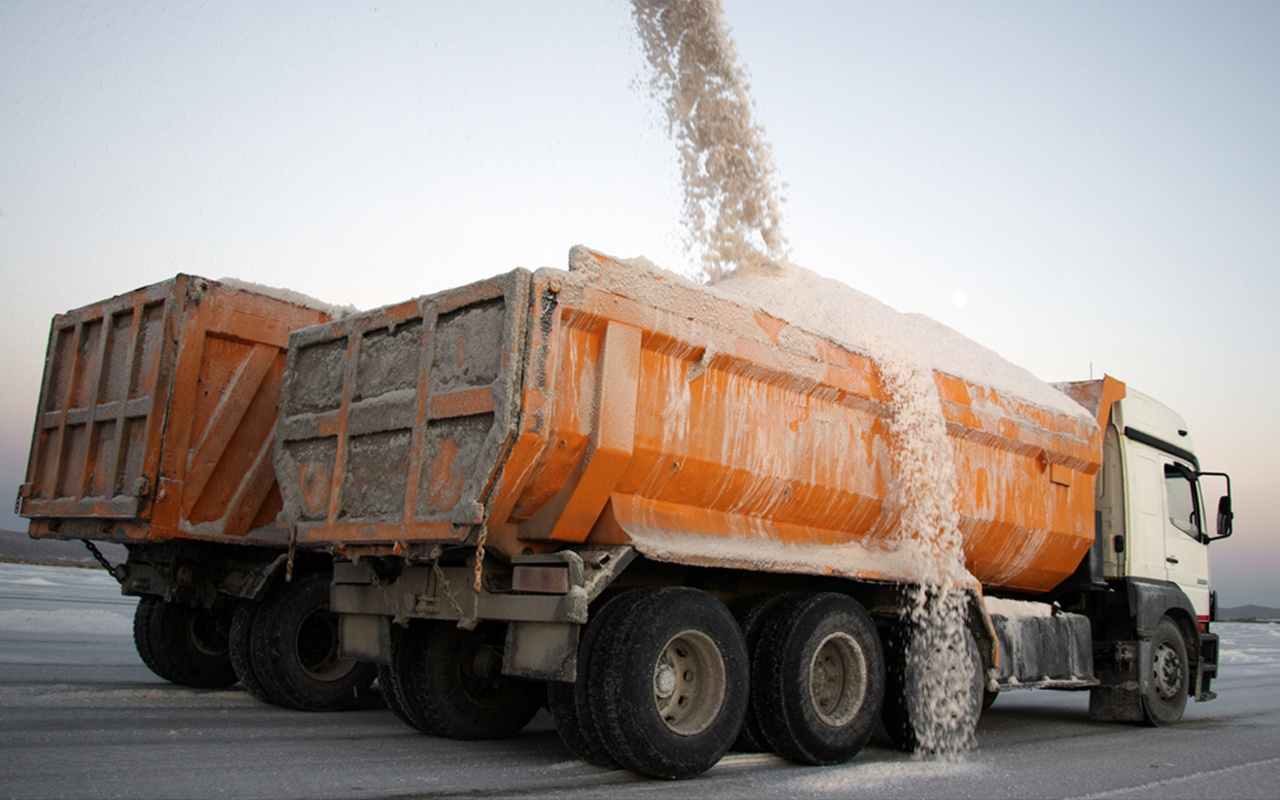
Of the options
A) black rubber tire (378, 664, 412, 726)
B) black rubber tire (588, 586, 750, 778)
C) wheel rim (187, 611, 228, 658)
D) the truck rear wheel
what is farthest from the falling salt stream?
wheel rim (187, 611, 228, 658)

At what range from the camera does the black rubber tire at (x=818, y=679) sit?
544 centimetres

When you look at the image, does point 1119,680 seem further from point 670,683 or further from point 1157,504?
point 670,683

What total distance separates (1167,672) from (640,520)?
5960 millimetres

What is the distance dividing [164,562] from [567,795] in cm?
418

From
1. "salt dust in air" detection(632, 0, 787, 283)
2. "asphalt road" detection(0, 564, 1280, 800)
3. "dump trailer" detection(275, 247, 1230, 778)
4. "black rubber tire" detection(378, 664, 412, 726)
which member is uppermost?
"salt dust in air" detection(632, 0, 787, 283)

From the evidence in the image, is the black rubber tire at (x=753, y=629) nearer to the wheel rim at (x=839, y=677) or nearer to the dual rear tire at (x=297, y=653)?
the wheel rim at (x=839, y=677)

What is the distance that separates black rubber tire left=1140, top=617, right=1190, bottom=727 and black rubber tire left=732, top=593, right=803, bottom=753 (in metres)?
4.33

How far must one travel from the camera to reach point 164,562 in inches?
282

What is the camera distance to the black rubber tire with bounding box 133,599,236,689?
7.85m

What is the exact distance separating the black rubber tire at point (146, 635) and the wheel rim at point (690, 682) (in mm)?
4833

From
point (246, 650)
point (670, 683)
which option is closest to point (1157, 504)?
point (670, 683)

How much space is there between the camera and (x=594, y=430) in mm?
4922

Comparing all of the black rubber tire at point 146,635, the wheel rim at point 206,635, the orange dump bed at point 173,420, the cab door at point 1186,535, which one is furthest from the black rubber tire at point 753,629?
the cab door at point 1186,535

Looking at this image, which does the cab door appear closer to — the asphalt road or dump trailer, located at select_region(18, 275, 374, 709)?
the asphalt road
